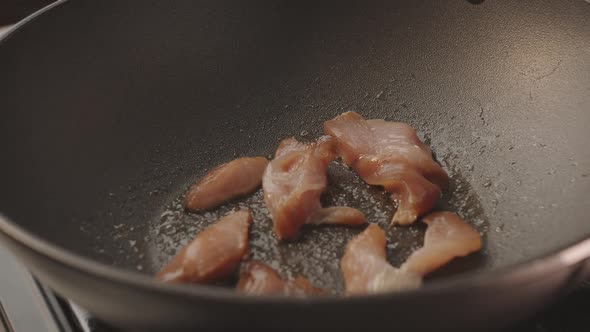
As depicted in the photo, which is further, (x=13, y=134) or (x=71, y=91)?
(x=71, y=91)

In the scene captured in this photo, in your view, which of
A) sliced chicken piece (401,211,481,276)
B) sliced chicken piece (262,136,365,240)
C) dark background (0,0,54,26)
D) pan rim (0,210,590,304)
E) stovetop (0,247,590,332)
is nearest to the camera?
pan rim (0,210,590,304)

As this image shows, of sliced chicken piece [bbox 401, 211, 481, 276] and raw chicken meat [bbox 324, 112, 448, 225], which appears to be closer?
sliced chicken piece [bbox 401, 211, 481, 276]

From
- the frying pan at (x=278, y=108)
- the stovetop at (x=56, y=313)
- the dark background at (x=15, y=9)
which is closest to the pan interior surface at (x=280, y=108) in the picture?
the frying pan at (x=278, y=108)

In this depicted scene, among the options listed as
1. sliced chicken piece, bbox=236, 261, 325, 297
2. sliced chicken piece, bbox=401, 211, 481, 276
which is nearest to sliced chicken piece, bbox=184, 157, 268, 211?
sliced chicken piece, bbox=236, 261, 325, 297

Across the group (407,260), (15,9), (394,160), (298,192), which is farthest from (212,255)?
(15,9)

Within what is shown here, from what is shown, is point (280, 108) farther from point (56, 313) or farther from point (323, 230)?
point (56, 313)

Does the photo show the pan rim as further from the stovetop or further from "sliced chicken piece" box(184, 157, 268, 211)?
"sliced chicken piece" box(184, 157, 268, 211)

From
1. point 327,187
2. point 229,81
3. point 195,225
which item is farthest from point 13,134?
point 327,187

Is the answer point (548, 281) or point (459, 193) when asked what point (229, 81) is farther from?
point (548, 281)
